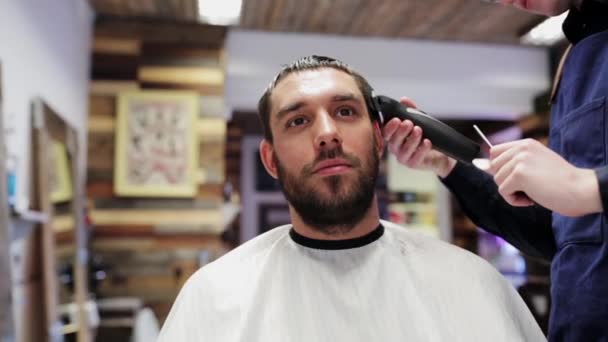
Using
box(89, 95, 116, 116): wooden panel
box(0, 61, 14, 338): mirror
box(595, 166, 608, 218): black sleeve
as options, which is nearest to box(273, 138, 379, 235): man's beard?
box(595, 166, 608, 218): black sleeve

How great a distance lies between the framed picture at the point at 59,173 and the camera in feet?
8.91

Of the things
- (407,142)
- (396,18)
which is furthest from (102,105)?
(407,142)

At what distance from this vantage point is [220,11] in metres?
3.56

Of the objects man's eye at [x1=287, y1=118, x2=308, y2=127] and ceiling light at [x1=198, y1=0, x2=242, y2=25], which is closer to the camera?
man's eye at [x1=287, y1=118, x2=308, y2=127]

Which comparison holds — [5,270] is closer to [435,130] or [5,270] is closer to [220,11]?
[435,130]

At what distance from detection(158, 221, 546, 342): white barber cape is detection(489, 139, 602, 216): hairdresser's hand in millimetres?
493

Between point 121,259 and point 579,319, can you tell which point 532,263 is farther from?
point 579,319

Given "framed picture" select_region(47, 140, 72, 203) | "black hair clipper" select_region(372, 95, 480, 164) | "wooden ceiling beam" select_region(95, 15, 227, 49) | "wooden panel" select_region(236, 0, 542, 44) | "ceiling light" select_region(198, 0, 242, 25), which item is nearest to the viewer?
"black hair clipper" select_region(372, 95, 480, 164)

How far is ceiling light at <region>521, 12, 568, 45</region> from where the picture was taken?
12.5ft

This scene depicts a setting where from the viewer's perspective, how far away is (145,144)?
12.0 ft

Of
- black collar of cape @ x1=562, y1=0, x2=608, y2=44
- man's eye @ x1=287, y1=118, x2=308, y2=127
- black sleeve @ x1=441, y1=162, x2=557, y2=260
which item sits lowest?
black sleeve @ x1=441, y1=162, x2=557, y2=260

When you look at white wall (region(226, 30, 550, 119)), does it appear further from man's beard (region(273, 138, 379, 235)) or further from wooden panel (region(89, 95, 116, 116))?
man's beard (region(273, 138, 379, 235))

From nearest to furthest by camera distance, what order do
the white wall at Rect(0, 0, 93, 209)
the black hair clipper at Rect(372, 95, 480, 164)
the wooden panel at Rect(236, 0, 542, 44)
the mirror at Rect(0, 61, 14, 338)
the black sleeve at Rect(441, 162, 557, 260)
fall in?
the black hair clipper at Rect(372, 95, 480, 164) < the black sleeve at Rect(441, 162, 557, 260) < the mirror at Rect(0, 61, 14, 338) < the white wall at Rect(0, 0, 93, 209) < the wooden panel at Rect(236, 0, 542, 44)

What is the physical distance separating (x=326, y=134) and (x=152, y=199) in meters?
2.71
